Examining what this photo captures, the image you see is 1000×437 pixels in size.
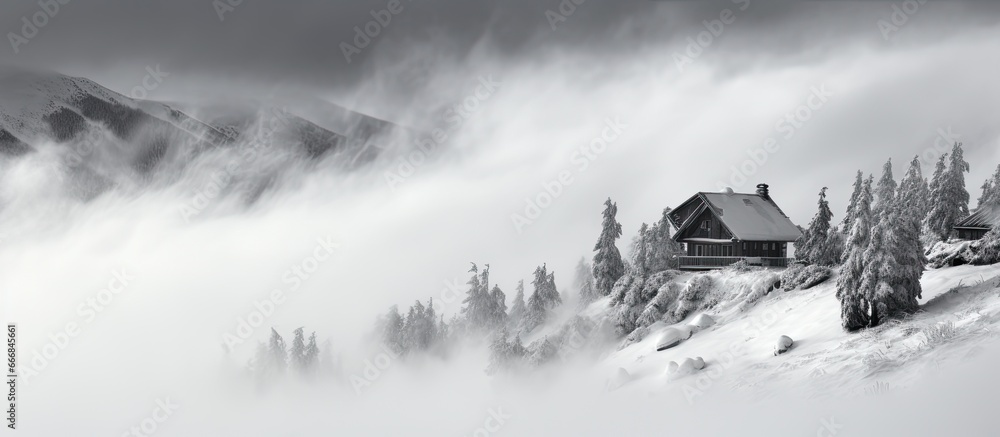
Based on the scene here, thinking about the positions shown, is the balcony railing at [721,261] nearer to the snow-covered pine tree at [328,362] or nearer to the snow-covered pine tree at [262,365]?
the snow-covered pine tree at [328,362]

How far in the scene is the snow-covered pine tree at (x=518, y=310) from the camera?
5644 cm

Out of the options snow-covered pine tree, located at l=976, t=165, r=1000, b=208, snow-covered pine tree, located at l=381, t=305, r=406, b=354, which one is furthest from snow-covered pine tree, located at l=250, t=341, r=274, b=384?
snow-covered pine tree, located at l=976, t=165, r=1000, b=208

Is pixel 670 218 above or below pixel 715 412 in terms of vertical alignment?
above

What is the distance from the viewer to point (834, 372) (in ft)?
74.1

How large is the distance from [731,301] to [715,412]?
17479mm

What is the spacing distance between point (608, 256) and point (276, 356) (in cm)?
3384

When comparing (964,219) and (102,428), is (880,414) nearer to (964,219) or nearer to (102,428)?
(964,219)

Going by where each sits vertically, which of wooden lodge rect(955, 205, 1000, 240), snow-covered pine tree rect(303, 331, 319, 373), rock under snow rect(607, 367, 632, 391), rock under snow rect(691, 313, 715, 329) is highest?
wooden lodge rect(955, 205, 1000, 240)

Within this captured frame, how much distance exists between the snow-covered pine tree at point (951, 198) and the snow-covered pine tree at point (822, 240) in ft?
40.5

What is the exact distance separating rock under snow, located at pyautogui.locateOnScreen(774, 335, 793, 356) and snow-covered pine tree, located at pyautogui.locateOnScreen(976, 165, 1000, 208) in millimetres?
28046

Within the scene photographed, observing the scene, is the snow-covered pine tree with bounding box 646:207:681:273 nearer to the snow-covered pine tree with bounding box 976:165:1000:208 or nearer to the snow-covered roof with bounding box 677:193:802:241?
the snow-covered roof with bounding box 677:193:802:241

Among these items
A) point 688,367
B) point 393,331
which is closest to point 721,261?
point 688,367

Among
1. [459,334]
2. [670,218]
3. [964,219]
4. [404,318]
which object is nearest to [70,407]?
[404,318]

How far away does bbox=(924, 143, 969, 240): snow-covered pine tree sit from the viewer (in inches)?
1813
